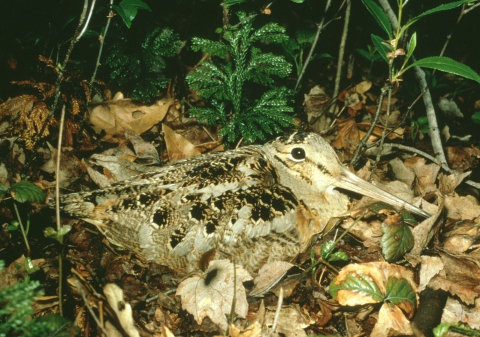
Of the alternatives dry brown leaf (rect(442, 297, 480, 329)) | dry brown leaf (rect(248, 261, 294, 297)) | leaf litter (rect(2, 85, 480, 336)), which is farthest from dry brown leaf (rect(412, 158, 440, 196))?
dry brown leaf (rect(248, 261, 294, 297))

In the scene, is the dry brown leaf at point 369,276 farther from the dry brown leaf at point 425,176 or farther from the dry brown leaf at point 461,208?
the dry brown leaf at point 425,176

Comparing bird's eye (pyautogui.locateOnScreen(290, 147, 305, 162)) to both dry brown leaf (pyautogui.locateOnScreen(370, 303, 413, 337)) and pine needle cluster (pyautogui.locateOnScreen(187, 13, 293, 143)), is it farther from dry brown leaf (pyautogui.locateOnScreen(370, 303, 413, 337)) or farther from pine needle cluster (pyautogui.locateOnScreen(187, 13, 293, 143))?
dry brown leaf (pyautogui.locateOnScreen(370, 303, 413, 337))

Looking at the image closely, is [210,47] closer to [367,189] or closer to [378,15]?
[378,15]

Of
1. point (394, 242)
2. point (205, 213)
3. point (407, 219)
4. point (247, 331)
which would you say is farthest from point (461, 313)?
point (205, 213)

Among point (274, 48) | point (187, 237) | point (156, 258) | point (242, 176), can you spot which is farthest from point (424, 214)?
point (274, 48)

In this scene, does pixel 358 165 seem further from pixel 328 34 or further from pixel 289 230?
pixel 328 34

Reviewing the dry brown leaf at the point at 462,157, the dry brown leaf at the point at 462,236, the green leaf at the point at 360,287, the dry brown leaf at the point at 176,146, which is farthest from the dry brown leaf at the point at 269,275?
the dry brown leaf at the point at 462,157
